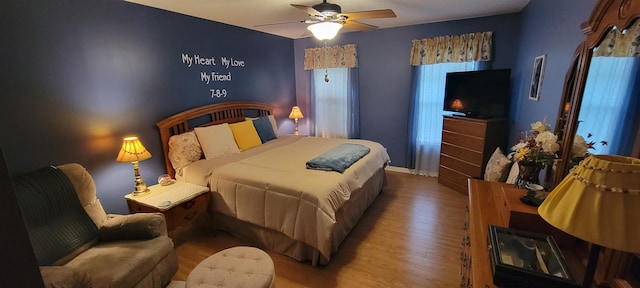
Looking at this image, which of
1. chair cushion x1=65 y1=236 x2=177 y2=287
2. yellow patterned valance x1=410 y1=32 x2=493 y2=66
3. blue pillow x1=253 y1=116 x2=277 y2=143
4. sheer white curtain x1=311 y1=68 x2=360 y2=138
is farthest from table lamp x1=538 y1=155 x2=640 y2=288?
sheer white curtain x1=311 y1=68 x2=360 y2=138

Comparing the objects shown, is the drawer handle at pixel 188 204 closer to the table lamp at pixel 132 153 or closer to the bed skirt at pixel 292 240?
the bed skirt at pixel 292 240

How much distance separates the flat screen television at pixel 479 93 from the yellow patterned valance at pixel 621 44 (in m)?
2.29

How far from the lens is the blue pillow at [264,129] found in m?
3.96

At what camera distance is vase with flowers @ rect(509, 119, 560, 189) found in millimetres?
1382

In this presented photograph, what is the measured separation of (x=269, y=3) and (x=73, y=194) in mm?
2368

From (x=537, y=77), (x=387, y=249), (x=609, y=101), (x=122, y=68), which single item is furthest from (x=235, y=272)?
(x=537, y=77)

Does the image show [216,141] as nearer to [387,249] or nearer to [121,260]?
[121,260]

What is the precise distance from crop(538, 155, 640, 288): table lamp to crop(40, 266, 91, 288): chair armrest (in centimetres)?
206

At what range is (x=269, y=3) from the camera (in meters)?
2.76

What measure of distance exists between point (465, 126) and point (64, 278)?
402cm

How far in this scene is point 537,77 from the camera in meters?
2.42

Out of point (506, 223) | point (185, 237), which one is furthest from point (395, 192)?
point (185, 237)

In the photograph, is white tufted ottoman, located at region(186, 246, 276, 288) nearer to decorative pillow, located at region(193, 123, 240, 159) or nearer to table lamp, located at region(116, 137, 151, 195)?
table lamp, located at region(116, 137, 151, 195)

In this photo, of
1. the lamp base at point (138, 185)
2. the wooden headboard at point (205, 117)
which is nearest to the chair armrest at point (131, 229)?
Result: the lamp base at point (138, 185)
